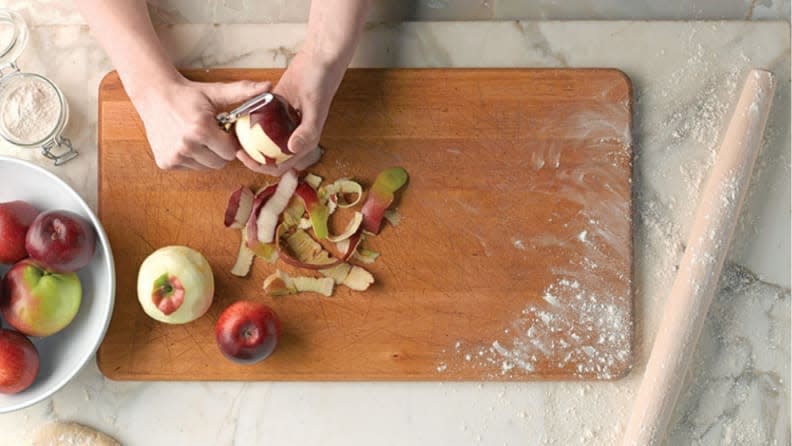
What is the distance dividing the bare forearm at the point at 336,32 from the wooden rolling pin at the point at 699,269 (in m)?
0.71

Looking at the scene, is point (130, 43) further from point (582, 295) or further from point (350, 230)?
point (582, 295)

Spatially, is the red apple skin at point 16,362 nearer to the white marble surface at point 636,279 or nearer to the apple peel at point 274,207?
the white marble surface at point 636,279

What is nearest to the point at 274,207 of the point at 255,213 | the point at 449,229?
the point at 255,213

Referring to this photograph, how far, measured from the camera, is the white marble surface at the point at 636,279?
158 cm

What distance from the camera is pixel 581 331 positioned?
158 centimetres

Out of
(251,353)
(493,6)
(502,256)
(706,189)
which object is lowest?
(251,353)

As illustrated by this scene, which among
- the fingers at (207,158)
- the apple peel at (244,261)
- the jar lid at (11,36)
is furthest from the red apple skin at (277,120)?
the jar lid at (11,36)

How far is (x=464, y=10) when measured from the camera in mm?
1665

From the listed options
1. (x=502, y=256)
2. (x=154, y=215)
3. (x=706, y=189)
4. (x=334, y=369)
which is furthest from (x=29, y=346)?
(x=706, y=189)

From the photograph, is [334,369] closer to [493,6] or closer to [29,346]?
[29,346]

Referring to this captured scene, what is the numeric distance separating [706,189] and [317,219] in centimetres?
72

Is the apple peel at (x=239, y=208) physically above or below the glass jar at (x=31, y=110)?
below

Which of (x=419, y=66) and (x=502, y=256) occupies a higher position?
(x=419, y=66)

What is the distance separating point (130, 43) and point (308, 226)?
45cm
